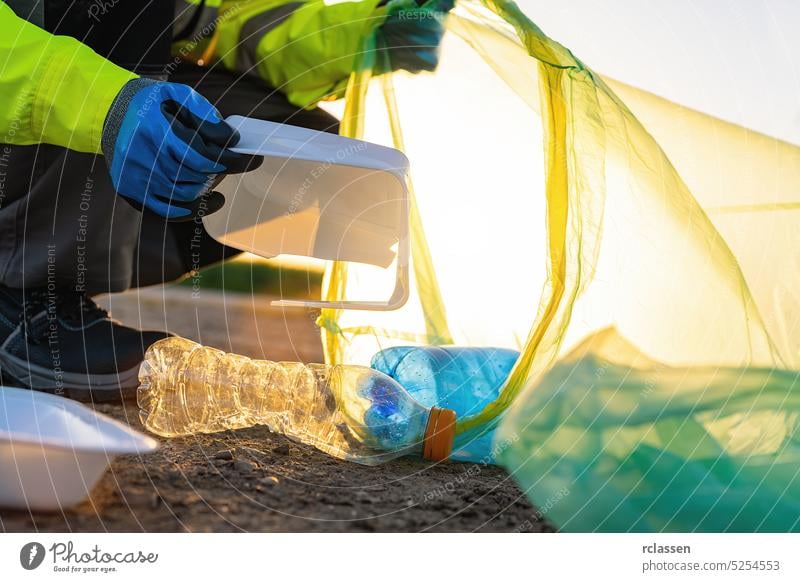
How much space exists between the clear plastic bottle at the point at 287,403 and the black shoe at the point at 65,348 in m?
0.04

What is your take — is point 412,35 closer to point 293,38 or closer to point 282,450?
point 293,38

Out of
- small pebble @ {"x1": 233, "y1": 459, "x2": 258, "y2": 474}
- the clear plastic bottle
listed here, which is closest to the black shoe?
the clear plastic bottle

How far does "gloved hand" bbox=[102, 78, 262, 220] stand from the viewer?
85cm

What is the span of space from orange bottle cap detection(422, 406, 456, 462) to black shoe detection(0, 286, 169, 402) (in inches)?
19.4

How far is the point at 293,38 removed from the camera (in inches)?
52.3

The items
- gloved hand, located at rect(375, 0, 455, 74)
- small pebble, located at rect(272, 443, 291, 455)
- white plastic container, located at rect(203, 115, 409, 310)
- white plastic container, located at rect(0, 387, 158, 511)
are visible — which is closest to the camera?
white plastic container, located at rect(0, 387, 158, 511)

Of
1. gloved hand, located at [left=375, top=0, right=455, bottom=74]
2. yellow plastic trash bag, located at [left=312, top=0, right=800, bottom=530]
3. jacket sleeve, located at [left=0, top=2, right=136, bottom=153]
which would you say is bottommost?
yellow plastic trash bag, located at [left=312, top=0, right=800, bottom=530]

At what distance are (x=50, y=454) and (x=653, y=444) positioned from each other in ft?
2.19

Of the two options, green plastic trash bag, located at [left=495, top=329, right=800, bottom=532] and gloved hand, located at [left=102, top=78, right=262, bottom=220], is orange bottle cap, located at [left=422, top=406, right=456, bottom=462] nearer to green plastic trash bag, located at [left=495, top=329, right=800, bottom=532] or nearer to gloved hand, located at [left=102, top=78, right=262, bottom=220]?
green plastic trash bag, located at [left=495, top=329, right=800, bottom=532]

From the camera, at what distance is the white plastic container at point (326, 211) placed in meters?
1.12

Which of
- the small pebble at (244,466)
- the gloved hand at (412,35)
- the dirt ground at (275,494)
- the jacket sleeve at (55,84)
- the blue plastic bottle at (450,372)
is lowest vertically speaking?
the dirt ground at (275,494)

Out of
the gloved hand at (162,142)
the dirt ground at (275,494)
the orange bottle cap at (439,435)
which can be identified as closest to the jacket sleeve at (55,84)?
the gloved hand at (162,142)

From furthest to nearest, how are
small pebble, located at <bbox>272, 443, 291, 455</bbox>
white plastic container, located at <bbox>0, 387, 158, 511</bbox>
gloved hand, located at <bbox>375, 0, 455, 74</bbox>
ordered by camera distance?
gloved hand, located at <bbox>375, 0, 455, 74</bbox>
small pebble, located at <bbox>272, 443, 291, 455</bbox>
white plastic container, located at <bbox>0, 387, 158, 511</bbox>

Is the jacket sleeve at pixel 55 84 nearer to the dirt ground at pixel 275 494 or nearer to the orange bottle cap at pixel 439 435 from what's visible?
the dirt ground at pixel 275 494
